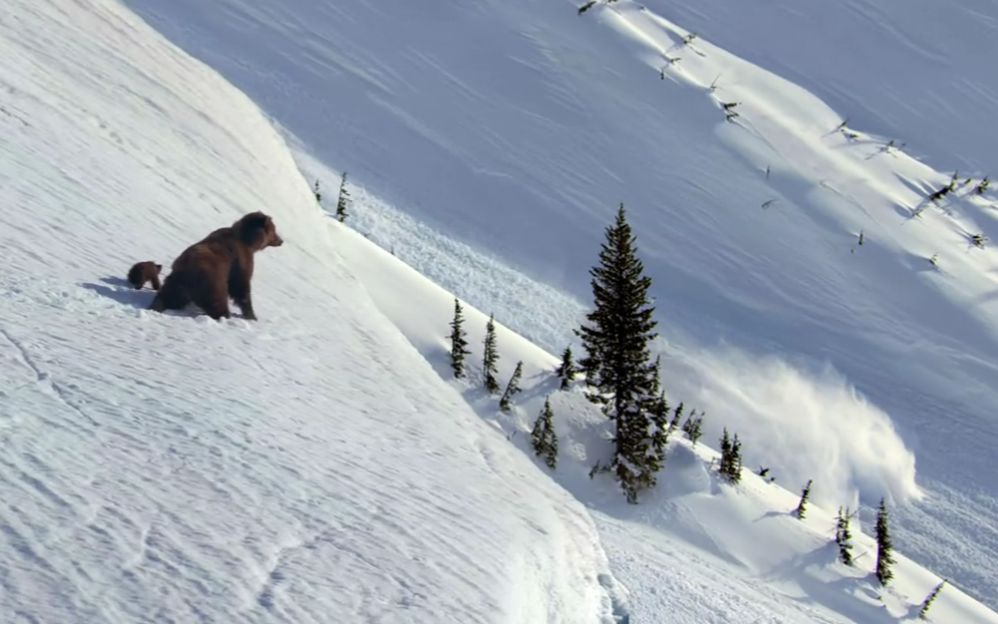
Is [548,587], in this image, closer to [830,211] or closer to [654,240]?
[654,240]

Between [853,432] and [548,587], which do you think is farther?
[853,432]

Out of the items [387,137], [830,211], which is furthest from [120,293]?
[830,211]

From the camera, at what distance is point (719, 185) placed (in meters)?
31.2

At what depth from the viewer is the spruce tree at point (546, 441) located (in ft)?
56.3

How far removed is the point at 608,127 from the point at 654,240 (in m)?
5.47

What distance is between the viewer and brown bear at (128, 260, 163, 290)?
23.4ft

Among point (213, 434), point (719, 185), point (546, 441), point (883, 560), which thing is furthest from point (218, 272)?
point (719, 185)

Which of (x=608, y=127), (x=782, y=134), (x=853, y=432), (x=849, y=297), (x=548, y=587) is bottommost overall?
(x=548, y=587)

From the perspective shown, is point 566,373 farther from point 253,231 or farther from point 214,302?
point 214,302

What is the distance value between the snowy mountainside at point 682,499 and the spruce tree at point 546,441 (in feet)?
0.72

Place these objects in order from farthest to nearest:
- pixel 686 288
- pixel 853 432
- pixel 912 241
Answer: pixel 912 241 < pixel 686 288 < pixel 853 432

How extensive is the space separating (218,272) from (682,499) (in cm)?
1268

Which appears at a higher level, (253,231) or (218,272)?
(253,231)

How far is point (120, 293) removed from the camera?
695 cm
